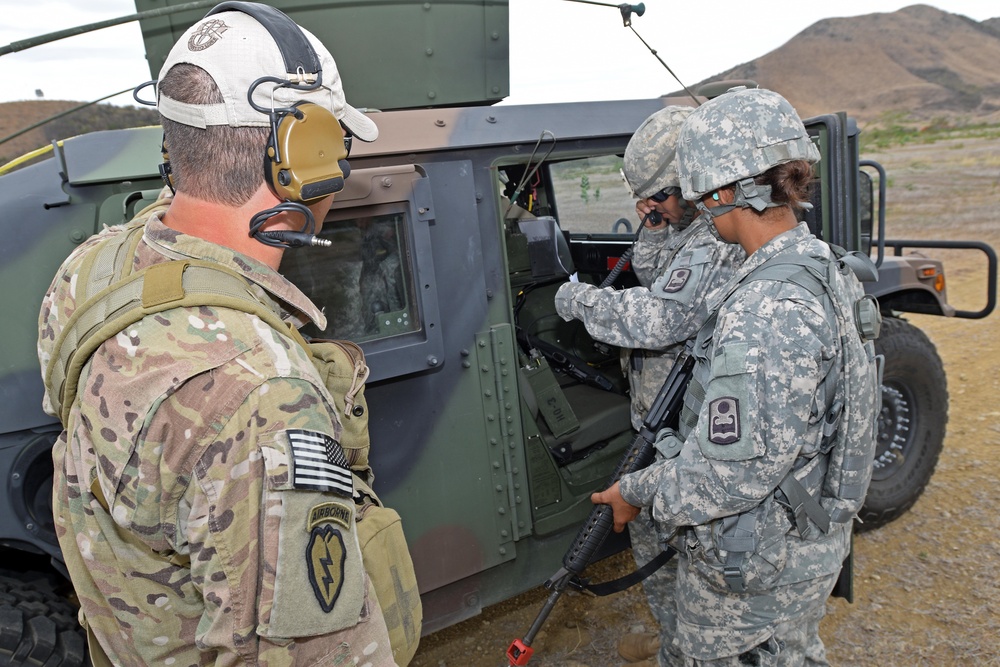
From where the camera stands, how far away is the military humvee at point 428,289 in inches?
75.9

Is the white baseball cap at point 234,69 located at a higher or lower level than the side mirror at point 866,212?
higher

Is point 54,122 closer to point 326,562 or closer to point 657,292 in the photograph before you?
point 657,292

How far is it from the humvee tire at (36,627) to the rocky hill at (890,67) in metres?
40.5

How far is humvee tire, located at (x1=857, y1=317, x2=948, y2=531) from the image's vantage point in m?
3.58

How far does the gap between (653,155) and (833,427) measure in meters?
1.03

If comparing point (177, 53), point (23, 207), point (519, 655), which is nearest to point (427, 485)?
point (519, 655)

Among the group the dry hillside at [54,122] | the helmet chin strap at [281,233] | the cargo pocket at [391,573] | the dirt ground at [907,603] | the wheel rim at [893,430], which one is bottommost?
the dirt ground at [907,603]

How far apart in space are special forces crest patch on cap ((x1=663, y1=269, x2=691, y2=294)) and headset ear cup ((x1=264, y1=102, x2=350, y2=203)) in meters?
1.27

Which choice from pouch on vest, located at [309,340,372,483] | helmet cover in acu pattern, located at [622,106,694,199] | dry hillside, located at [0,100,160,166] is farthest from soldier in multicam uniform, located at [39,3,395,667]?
dry hillside, located at [0,100,160,166]

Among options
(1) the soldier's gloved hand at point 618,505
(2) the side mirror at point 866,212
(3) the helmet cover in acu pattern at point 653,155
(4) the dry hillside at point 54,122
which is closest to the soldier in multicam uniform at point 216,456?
(1) the soldier's gloved hand at point 618,505

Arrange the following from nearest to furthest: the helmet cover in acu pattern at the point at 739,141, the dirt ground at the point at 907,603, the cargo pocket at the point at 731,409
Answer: the cargo pocket at the point at 731,409
the helmet cover in acu pattern at the point at 739,141
the dirt ground at the point at 907,603

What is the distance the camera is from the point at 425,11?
8.19 ft

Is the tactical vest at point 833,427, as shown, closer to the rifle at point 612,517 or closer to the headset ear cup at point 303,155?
the rifle at point 612,517

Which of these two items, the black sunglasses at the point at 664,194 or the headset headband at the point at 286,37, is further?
the black sunglasses at the point at 664,194
